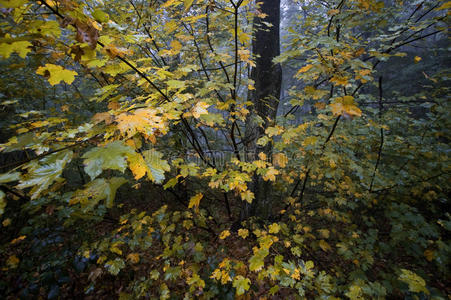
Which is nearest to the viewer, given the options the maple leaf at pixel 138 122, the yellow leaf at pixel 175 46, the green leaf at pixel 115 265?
the maple leaf at pixel 138 122

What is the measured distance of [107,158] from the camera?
930mm

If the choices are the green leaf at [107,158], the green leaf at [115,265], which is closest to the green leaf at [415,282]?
the green leaf at [107,158]

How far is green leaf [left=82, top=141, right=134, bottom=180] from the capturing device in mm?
882

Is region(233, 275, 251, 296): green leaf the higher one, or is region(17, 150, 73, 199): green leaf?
region(17, 150, 73, 199): green leaf

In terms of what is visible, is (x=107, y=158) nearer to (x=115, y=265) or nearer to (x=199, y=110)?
(x=199, y=110)

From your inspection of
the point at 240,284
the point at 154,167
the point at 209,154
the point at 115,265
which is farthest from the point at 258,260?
A: the point at 115,265

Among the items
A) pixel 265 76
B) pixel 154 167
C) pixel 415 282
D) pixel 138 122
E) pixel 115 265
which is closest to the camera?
pixel 138 122

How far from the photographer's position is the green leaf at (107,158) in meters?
0.88

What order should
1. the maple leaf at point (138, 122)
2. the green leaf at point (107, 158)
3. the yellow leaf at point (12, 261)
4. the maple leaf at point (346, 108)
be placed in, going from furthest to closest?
the yellow leaf at point (12, 261) → the maple leaf at point (346, 108) → the maple leaf at point (138, 122) → the green leaf at point (107, 158)

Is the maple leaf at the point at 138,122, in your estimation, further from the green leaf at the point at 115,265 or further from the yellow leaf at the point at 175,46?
the green leaf at the point at 115,265

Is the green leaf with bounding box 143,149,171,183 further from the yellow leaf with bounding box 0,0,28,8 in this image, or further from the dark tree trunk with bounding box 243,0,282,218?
the dark tree trunk with bounding box 243,0,282,218

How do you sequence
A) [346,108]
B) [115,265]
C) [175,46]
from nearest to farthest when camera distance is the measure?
1. [346,108]
2. [175,46]
3. [115,265]

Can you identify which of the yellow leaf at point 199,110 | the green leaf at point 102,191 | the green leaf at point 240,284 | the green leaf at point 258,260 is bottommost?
the green leaf at point 240,284

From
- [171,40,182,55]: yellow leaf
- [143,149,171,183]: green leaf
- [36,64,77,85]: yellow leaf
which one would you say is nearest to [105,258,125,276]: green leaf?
[143,149,171,183]: green leaf
